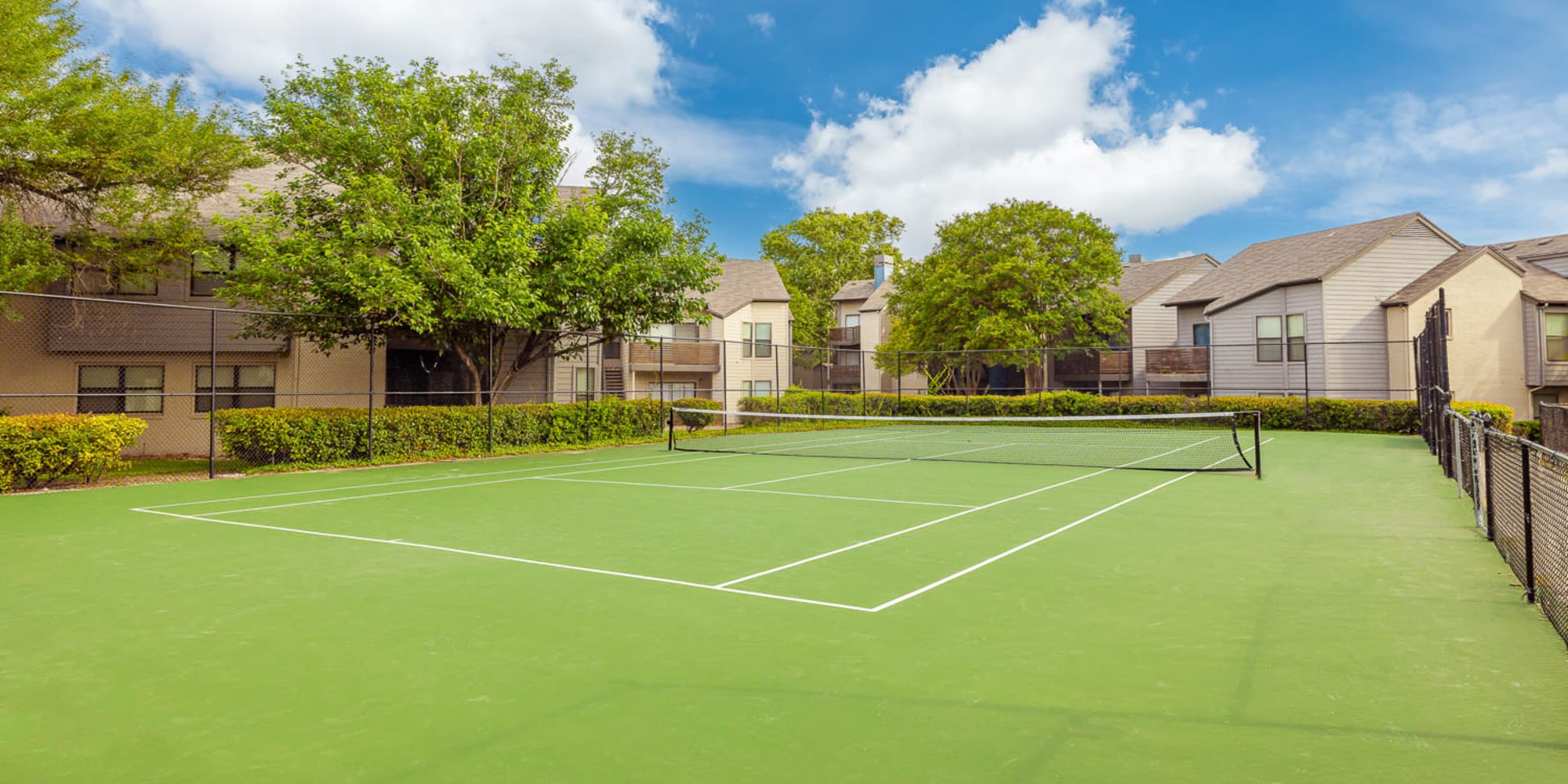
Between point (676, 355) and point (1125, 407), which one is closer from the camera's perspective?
point (1125, 407)

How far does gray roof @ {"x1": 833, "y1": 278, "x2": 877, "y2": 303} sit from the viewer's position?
5200 centimetres

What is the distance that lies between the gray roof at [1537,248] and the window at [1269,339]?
1052 cm

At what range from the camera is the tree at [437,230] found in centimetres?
1598

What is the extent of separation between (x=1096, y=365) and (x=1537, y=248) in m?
17.7

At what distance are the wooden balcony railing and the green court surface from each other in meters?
26.4

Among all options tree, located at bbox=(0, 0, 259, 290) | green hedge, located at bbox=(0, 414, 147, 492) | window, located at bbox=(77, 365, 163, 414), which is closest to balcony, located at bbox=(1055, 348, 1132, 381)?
tree, located at bbox=(0, 0, 259, 290)

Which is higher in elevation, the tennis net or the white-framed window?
the white-framed window

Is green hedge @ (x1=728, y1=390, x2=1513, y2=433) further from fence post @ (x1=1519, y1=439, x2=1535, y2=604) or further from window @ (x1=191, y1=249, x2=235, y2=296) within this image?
window @ (x1=191, y1=249, x2=235, y2=296)

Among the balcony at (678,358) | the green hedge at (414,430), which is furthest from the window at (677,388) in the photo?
the green hedge at (414,430)

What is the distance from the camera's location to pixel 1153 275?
40656 mm

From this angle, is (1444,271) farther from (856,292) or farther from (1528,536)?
(856,292)

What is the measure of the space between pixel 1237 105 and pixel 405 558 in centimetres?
2741

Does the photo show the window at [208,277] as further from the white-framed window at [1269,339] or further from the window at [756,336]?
the white-framed window at [1269,339]

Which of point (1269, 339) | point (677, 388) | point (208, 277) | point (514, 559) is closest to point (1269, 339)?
point (1269, 339)
